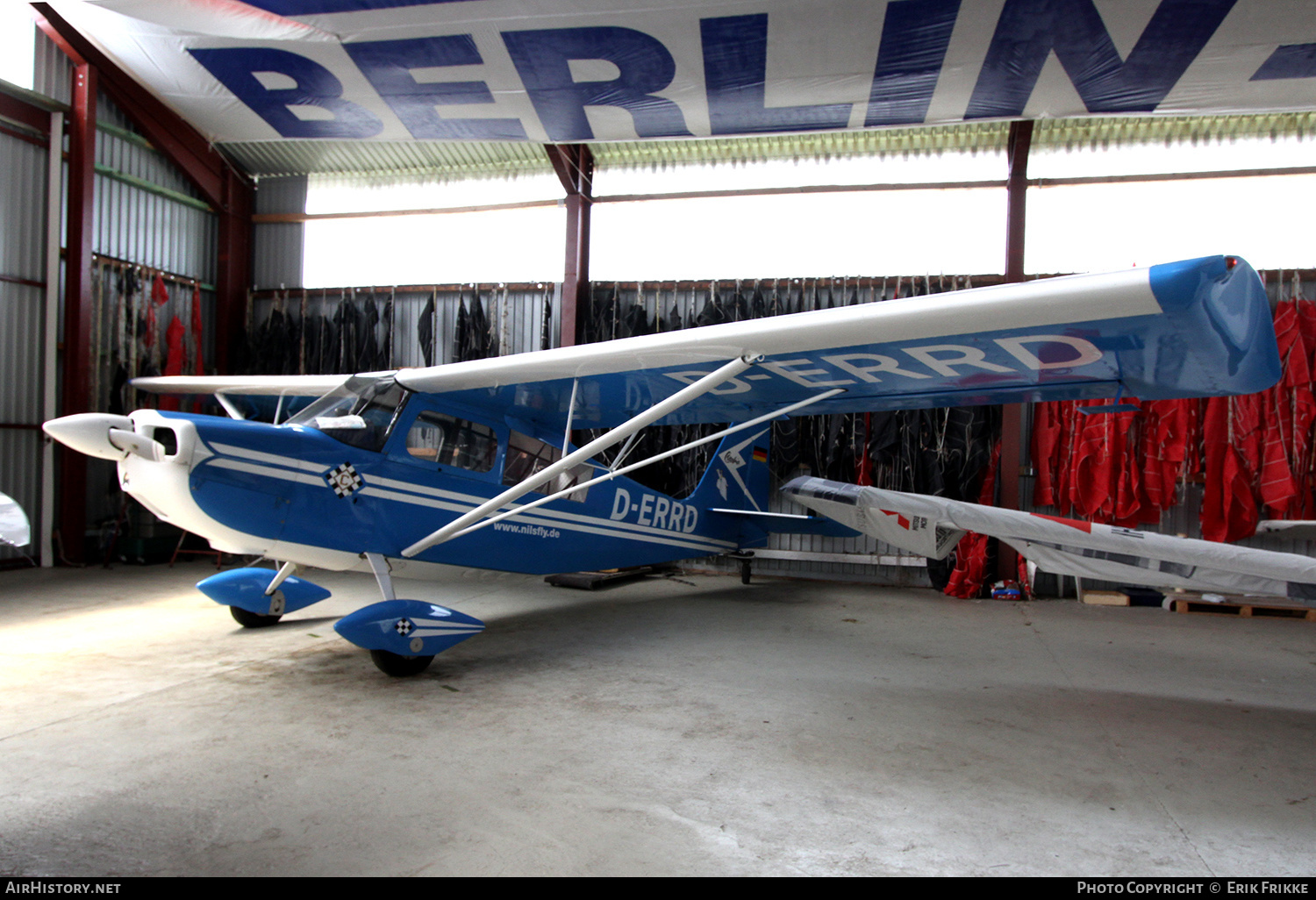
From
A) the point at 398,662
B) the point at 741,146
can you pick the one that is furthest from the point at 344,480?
the point at 741,146

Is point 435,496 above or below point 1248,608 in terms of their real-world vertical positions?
above

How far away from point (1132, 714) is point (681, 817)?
9.56ft

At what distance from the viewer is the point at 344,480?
454 cm

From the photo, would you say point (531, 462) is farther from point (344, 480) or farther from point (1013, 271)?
point (1013, 271)

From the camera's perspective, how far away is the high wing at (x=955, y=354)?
2988 mm

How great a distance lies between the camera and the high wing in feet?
9.80

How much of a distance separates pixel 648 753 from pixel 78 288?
9604 millimetres

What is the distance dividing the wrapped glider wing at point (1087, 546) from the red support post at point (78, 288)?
29.8ft

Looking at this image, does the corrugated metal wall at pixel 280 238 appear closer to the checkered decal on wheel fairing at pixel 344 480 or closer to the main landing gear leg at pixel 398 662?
the checkered decal on wheel fairing at pixel 344 480

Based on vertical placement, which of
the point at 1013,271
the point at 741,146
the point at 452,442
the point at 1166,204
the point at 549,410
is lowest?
the point at 452,442

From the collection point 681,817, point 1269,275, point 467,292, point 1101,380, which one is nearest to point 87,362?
point 467,292

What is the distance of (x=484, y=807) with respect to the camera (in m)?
2.60

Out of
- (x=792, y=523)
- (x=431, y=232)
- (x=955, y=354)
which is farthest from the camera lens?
(x=431, y=232)

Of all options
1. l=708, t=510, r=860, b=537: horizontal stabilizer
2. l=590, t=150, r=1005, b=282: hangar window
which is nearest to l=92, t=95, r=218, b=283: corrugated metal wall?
l=590, t=150, r=1005, b=282: hangar window
